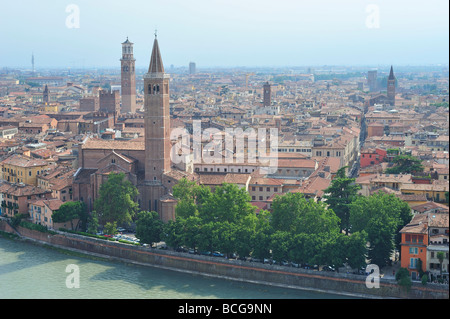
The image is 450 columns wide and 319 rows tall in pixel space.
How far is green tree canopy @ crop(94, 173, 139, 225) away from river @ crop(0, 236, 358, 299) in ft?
5.27

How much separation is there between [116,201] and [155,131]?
8.95 ft

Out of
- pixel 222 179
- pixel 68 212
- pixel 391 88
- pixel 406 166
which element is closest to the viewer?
pixel 68 212

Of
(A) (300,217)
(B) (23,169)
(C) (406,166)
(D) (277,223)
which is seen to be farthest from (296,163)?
(B) (23,169)

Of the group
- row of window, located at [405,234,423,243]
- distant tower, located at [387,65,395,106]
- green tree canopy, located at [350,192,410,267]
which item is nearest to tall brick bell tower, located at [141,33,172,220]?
green tree canopy, located at [350,192,410,267]

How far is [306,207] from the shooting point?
17.3 meters

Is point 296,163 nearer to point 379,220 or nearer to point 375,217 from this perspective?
point 375,217

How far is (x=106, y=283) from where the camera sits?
54.7ft

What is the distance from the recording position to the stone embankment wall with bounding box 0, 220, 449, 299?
15.1m

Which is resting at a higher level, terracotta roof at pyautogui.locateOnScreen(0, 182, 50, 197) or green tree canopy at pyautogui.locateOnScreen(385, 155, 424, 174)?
green tree canopy at pyautogui.locateOnScreen(385, 155, 424, 174)

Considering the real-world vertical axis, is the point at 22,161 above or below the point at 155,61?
below

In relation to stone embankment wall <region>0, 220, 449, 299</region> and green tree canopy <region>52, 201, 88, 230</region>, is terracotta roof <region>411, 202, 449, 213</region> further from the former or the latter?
green tree canopy <region>52, 201, 88, 230</region>

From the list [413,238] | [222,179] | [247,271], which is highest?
[222,179]

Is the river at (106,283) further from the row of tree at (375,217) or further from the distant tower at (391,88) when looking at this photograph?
the distant tower at (391,88)
